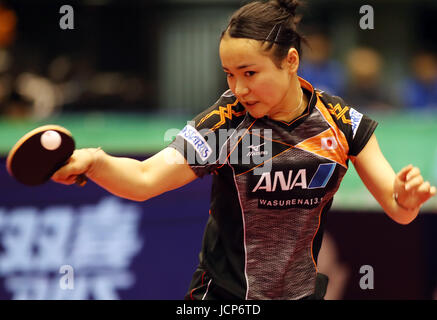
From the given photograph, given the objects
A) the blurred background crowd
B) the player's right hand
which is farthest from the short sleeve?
the blurred background crowd

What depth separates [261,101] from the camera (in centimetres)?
247

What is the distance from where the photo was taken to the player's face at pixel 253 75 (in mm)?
2379

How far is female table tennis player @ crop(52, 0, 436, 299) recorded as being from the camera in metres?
2.43

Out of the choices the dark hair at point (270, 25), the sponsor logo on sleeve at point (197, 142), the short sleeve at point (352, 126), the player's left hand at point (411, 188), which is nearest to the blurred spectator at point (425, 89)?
the short sleeve at point (352, 126)

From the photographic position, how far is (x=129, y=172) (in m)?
2.39

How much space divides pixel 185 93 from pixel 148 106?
0.87 m

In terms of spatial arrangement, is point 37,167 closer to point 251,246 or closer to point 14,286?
point 251,246

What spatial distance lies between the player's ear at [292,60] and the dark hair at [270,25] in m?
0.02

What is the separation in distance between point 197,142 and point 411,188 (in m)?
0.83
